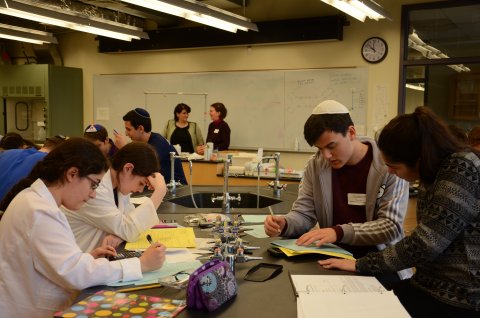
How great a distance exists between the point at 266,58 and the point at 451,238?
17.1ft

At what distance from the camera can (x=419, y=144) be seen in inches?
59.4

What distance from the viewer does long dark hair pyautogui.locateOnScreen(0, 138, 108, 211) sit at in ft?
4.93

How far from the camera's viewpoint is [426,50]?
5617mm

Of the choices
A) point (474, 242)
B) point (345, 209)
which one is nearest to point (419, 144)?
point (474, 242)

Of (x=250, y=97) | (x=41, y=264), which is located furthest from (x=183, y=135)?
(x=41, y=264)

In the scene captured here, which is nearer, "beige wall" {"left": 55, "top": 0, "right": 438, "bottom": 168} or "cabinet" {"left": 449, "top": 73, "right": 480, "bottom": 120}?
"cabinet" {"left": 449, "top": 73, "right": 480, "bottom": 120}

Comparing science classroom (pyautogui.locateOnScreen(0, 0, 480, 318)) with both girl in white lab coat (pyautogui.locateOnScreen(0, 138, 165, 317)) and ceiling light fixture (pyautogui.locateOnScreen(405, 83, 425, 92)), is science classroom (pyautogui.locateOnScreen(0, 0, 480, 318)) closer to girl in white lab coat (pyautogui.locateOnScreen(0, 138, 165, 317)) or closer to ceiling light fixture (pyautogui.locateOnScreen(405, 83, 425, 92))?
girl in white lab coat (pyautogui.locateOnScreen(0, 138, 165, 317))

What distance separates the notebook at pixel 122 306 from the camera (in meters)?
1.17

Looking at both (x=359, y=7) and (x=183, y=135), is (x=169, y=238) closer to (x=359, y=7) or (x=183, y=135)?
(x=359, y=7)

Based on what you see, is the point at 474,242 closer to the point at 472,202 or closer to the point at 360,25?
the point at 472,202

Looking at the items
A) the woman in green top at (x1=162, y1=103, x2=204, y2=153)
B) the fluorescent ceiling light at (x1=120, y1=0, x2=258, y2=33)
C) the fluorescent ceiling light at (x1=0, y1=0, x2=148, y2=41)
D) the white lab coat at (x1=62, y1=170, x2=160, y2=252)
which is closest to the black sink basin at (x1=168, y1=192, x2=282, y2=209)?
the white lab coat at (x1=62, y1=170, x2=160, y2=252)

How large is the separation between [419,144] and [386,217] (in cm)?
49

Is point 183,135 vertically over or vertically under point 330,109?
under

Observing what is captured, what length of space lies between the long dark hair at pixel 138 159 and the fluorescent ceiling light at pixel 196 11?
2.09 metres
